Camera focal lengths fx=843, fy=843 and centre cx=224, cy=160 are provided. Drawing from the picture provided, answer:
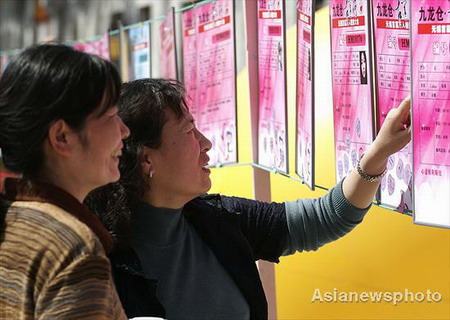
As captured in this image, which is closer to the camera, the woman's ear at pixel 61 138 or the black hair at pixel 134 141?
the woman's ear at pixel 61 138

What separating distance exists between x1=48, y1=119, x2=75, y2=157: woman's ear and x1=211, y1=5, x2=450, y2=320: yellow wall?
163 cm

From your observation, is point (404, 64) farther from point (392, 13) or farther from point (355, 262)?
point (355, 262)

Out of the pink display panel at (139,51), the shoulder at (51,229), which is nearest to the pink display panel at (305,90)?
the shoulder at (51,229)

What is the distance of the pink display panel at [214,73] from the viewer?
3.33 m

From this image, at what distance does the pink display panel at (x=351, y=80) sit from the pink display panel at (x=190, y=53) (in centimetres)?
122

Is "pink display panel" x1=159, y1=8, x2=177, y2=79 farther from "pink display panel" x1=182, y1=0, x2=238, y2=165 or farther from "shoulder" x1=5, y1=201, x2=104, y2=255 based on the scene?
"shoulder" x1=5, y1=201, x2=104, y2=255

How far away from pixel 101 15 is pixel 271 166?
12.5 metres

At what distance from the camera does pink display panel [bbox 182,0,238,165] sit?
3334 millimetres

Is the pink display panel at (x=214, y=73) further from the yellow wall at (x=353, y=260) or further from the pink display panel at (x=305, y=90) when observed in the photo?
the pink display panel at (x=305, y=90)

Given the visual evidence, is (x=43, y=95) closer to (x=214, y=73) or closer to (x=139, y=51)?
(x=214, y=73)

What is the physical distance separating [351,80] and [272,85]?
649mm

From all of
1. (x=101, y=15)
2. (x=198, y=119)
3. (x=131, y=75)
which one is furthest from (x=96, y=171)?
(x=101, y=15)

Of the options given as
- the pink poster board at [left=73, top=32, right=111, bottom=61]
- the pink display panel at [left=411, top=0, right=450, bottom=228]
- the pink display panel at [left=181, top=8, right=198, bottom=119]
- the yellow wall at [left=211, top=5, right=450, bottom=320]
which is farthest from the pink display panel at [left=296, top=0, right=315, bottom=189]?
the pink poster board at [left=73, top=32, right=111, bottom=61]

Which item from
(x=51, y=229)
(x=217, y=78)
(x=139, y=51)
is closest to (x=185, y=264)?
(x=51, y=229)
